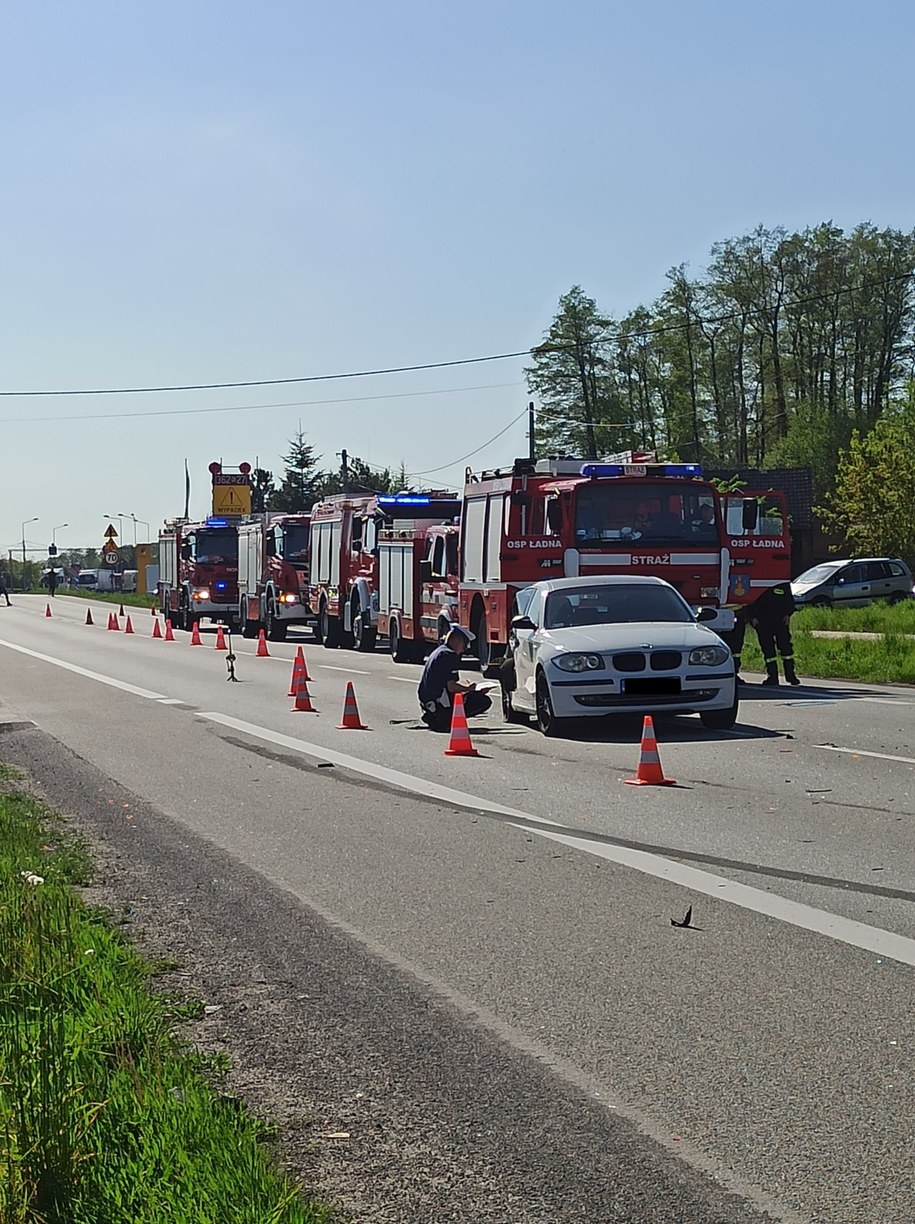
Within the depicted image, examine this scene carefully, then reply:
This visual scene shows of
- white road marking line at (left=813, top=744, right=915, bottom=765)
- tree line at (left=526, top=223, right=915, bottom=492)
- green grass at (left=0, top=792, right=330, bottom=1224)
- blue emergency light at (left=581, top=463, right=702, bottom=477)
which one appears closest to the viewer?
green grass at (left=0, top=792, right=330, bottom=1224)

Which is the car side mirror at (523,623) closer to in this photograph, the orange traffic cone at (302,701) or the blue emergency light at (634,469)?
the orange traffic cone at (302,701)

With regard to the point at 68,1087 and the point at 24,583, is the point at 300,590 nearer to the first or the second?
the point at 68,1087

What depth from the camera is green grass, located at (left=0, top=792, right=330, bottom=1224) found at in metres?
4.28

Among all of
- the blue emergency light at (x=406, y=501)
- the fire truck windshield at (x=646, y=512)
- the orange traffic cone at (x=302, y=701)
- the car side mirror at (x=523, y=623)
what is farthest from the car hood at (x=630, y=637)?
the blue emergency light at (x=406, y=501)

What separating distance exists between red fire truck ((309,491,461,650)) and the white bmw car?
14023 mm

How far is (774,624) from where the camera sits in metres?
22.7

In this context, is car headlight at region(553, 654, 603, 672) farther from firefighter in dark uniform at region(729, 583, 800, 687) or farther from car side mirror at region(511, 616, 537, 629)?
firefighter in dark uniform at region(729, 583, 800, 687)

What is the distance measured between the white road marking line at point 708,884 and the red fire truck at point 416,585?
47.2 feet

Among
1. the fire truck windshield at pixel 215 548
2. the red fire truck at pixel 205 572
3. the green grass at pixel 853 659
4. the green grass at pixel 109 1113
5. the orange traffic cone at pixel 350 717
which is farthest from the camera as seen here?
the fire truck windshield at pixel 215 548

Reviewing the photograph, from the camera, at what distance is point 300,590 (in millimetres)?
40938

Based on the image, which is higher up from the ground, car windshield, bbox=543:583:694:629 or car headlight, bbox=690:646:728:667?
car windshield, bbox=543:583:694:629

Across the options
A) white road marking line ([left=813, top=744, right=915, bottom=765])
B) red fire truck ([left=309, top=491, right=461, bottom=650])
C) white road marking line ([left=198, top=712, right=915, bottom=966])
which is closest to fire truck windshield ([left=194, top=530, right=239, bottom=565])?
red fire truck ([left=309, top=491, right=461, bottom=650])

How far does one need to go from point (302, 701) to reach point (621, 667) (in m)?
5.31

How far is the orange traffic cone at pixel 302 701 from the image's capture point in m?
20.3
